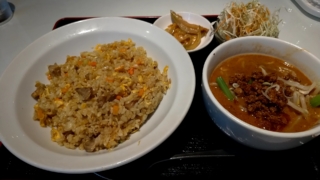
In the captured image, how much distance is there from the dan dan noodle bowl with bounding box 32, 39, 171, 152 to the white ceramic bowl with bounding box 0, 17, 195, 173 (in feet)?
0.21

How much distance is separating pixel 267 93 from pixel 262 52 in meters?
0.39

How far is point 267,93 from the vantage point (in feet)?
5.17

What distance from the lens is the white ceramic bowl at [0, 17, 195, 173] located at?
138cm

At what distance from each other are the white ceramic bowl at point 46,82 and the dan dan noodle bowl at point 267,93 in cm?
24

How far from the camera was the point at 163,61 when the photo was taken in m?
2.03

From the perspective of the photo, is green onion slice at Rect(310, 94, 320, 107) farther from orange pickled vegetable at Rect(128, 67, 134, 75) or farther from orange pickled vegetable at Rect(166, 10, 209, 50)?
orange pickled vegetable at Rect(128, 67, 134, 75)

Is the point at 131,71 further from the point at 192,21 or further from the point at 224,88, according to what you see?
the point at 192,21

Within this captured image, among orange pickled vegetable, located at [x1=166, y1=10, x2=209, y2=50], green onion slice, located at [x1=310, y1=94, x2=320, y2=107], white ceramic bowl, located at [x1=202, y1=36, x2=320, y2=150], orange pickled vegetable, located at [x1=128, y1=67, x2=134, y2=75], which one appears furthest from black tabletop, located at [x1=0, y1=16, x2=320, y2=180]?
orange pickled vegetable, located at [x1=166, y1=10, x2=209, y2=50]

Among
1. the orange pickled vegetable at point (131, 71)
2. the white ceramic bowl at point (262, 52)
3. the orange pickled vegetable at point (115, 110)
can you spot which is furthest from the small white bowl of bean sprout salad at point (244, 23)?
the orange pickled vegetable at point (115, 110)

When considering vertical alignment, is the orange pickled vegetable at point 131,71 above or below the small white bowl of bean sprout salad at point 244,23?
below

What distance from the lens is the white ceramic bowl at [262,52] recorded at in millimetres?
1311

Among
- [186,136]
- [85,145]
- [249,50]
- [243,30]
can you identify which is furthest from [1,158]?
[243,30]

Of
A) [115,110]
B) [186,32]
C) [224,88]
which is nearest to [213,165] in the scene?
[224,88]

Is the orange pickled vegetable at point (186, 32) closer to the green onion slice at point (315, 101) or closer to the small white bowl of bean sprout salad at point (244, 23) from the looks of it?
the small white bowl of bean sprout salad at point (244, 23)
